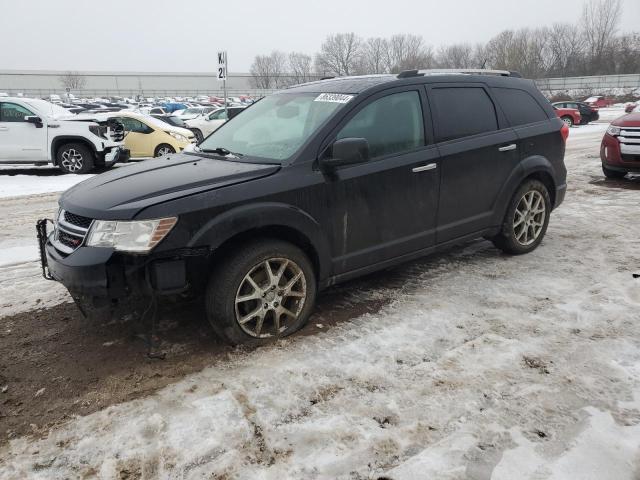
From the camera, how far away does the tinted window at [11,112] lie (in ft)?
38.0

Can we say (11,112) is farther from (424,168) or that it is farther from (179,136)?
(424,168)

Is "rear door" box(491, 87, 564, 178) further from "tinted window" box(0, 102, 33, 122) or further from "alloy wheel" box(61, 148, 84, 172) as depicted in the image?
"tinted window" box(0, 102, 33, 122)

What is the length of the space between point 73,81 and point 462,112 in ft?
346

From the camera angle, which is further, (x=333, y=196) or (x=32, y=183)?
(x=32, y=183)

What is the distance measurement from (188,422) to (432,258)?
330 centimetres

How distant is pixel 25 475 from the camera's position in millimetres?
2338

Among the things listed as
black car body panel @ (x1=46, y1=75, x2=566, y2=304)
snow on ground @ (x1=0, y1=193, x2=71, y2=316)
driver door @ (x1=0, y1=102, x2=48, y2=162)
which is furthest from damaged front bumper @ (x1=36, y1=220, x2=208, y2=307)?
driver door @ (x1=0, y1=102, x2=48, y2=162)

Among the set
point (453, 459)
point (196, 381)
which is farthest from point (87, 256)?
point (453, 459)

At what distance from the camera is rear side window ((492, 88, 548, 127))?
499cm

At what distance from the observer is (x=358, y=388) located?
296cm

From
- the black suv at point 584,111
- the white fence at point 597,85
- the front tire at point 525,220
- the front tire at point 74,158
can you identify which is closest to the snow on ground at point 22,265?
the front tire at point 74,158

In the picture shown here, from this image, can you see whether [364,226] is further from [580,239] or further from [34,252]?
[34,252]

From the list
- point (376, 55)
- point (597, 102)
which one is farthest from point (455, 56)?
point (597, 102)

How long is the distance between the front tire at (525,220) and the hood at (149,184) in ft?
8.84
